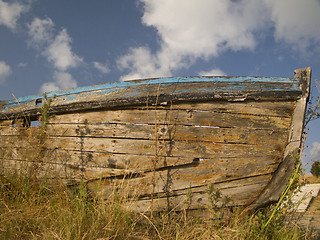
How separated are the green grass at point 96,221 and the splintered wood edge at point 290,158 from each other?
168 millimetres

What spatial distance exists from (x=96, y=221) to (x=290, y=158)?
2462mm

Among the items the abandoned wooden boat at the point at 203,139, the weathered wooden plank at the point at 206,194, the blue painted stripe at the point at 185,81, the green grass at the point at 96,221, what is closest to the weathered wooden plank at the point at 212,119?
the abandoned wooden boat at the point at 203,139

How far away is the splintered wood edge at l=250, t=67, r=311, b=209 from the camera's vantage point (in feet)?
9.73

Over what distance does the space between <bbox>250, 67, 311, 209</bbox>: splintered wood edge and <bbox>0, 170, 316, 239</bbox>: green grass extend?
6.6 inches

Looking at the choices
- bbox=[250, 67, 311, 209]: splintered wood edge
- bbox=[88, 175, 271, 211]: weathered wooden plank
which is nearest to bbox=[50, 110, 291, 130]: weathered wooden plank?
bbox=[250, 67, 311, 209]: splintered wood edge

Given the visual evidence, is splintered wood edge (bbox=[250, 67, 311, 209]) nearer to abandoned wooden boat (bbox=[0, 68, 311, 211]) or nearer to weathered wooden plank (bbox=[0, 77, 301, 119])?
abandoned wooden boat (bbox=[0, 68, 311, 211])

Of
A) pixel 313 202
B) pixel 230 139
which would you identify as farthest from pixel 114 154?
pixel 313 202

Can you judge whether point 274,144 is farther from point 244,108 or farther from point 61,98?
point 61,98

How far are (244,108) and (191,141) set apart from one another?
2.68ft

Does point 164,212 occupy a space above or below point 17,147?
below

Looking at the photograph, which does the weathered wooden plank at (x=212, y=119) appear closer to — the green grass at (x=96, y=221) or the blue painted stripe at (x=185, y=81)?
the blue painted stripe at (x=185, y=81)

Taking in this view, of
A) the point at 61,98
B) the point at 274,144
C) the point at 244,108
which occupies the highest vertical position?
the point at 61,98

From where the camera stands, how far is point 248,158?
3021 mm

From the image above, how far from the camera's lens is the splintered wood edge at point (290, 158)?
2965mm
